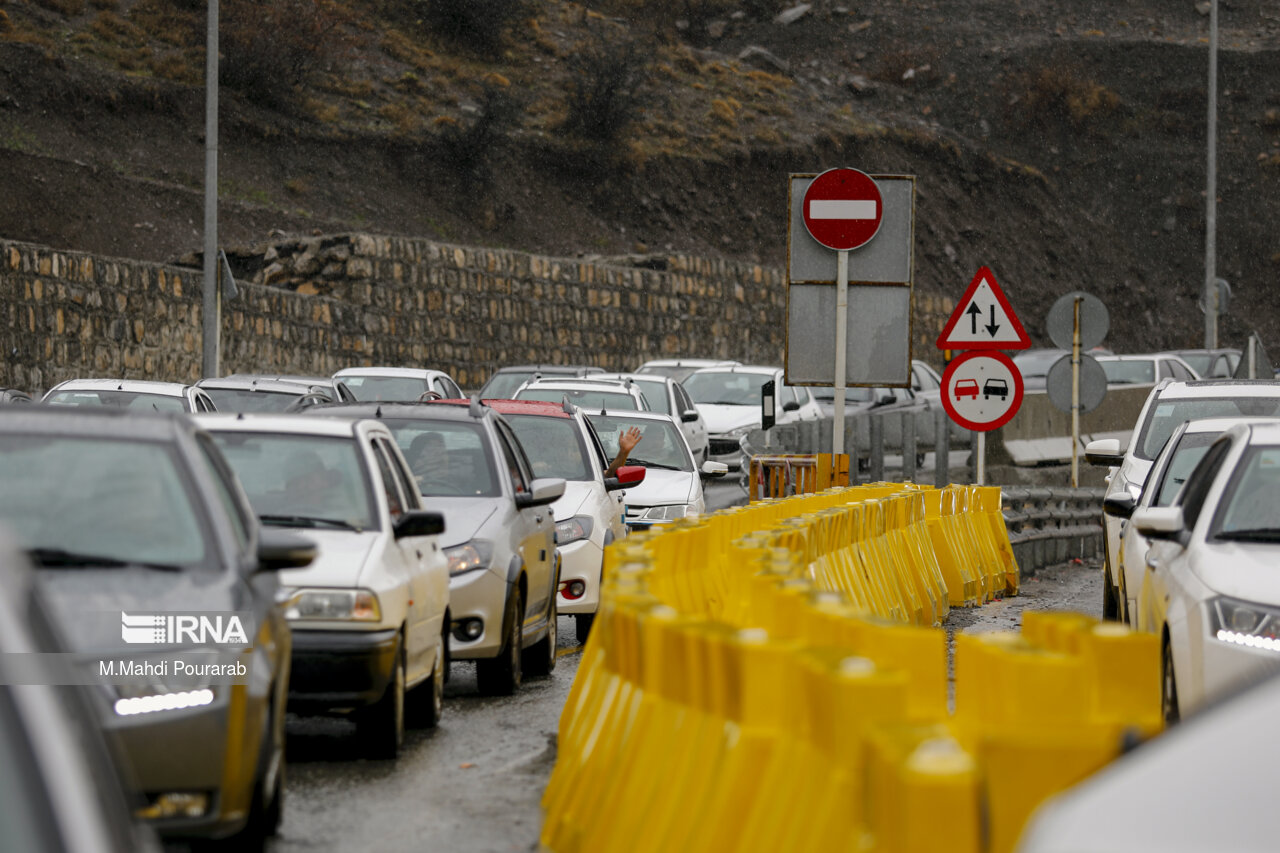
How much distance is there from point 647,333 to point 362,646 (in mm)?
48314

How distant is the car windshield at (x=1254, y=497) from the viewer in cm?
853

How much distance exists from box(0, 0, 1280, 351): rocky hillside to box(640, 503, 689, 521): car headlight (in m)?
27.6

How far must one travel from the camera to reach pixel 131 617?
5.99m

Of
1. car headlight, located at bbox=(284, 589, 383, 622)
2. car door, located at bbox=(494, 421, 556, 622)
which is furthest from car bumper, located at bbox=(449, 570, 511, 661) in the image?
car headlight, located at bbox=(284, 589, 383, 622)

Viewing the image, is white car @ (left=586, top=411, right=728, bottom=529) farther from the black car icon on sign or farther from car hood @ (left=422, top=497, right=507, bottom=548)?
car hood @ (left=422, top=497, right=507, bottom=548)

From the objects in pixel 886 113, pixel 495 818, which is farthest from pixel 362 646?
pixel 886 113

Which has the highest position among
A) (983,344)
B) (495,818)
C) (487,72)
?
(487,72)

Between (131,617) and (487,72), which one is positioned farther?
(487,72)

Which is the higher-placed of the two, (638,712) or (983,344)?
(983,344)

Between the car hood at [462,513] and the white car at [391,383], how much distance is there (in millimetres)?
14638

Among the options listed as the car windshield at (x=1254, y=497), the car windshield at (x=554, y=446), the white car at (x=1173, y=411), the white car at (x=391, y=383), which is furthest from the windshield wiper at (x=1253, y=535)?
the white car at (x=391, y=383)


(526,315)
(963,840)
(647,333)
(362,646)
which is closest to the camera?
(963,840)

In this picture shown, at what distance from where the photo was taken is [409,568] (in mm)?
8820

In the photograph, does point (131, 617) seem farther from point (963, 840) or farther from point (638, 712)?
point (963, 840)
